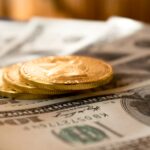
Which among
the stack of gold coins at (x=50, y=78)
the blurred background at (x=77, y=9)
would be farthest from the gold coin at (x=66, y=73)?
the blurred background at (x=77, y=9)

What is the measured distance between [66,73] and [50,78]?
0.08 feet

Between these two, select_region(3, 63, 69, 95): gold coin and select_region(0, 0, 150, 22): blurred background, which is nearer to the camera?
select_region(3, 63, 69, 95): gold coin

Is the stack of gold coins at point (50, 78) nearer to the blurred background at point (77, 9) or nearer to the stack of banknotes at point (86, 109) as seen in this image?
the stack of banknotes at point (86, 109)

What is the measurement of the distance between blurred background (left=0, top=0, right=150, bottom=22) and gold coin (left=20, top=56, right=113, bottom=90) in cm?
63

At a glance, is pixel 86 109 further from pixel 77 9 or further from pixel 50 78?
pixel 77 9

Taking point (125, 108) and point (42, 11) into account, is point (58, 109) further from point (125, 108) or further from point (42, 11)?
point (42, 11)

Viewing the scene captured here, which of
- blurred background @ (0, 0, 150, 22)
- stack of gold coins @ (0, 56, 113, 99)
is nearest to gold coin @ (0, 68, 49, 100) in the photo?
stack of gold coins @ (0, 56, 113, 99)

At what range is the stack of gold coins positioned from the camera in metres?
0.39

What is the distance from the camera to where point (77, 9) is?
110 cm

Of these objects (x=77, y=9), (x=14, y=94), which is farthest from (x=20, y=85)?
(x=77, y=9)

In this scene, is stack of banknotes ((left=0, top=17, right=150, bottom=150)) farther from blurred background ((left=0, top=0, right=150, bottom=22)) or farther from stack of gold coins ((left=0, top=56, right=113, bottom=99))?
blurred background ((left=0, top=0, right=150, bottom=22))

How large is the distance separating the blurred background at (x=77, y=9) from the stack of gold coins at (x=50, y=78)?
2.13 feet

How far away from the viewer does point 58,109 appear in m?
0.38

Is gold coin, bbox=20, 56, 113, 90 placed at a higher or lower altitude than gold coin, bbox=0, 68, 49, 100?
higher
